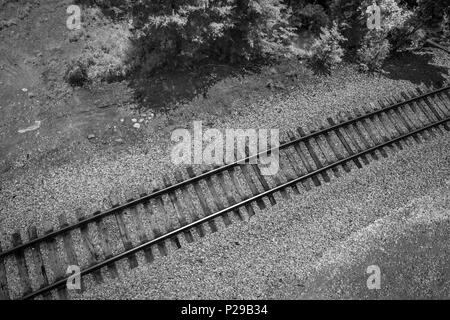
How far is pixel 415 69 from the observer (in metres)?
12.9

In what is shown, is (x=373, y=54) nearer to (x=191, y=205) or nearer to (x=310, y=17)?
(x=310, y=17)

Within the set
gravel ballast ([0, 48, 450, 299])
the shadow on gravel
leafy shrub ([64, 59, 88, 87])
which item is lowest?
gravel ballast ([0, 48, 450, 299])

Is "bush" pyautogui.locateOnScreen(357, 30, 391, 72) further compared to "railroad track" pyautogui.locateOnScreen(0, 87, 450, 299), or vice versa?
"bush" pyautogui.locateOnScreen(357, 30, 391, 72)

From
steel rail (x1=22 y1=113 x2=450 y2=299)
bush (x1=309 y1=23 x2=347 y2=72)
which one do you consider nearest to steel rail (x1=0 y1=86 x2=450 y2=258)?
steel rail (x1=22 y1=113 x2=450 y2=299)

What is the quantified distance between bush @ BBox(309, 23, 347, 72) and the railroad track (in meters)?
2.03

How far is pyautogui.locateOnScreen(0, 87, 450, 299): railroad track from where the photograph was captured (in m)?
7.84

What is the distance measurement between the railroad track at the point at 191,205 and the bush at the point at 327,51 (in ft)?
6.67

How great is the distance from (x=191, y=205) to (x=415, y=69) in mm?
9412

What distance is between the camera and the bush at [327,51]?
12070 mm

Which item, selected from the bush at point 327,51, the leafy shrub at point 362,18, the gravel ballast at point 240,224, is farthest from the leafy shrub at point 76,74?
the leafy shrub at point 362,18

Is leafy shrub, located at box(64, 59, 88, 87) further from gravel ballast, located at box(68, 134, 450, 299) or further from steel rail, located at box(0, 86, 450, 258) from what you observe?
gravel ballast, located at box(68, 134, 450, 299)

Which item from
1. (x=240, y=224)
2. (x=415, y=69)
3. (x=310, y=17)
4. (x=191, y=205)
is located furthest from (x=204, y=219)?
(x=415, y=69)
